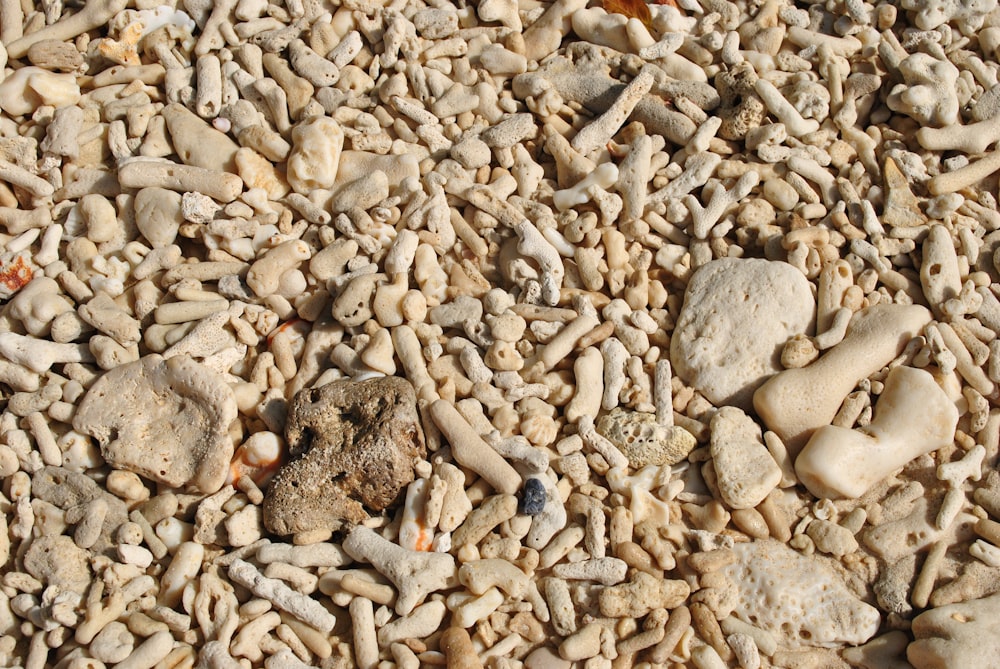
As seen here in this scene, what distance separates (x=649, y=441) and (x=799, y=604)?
0.68m

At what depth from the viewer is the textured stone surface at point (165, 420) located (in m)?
2.96

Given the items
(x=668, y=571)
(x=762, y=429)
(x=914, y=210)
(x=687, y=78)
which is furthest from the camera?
(x=687, y=78)

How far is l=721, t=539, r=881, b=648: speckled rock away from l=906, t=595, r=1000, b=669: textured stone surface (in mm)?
142

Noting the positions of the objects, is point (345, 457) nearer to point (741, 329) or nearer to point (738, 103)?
point (741, 329)

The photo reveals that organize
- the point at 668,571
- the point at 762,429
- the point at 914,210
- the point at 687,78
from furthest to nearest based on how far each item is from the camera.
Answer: the point at 687,78 → the point at 914,210 → the point at 762,429 → the point at 668,571

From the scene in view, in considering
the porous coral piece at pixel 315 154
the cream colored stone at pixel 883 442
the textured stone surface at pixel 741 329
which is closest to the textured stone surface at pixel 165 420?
the porous coral piece at pixel 315 154

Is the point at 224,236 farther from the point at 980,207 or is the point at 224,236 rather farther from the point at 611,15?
the point at 980,207

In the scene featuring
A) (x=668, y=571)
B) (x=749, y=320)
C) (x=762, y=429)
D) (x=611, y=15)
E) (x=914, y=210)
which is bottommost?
(x=668, y=571)

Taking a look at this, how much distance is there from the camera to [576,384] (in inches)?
120

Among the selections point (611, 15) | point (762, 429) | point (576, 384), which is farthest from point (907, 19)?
point (576, 384)

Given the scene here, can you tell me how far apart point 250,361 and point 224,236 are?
489mm

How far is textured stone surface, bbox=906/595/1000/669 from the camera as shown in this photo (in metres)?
2.52

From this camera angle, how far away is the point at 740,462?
2.88 metres

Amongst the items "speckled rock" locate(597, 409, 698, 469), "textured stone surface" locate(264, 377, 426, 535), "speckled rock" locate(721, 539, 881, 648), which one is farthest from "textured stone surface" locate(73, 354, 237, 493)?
"speckled rock" locate(721, 539, 881, 648)
